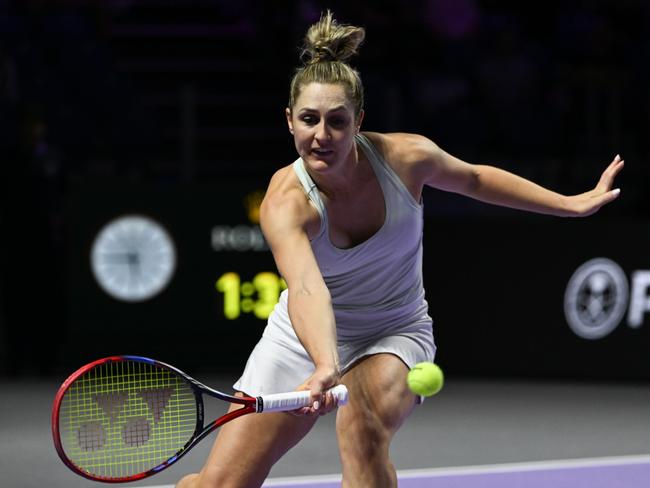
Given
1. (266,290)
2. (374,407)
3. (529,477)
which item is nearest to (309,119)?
(374,407)

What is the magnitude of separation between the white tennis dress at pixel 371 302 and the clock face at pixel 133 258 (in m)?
4.04

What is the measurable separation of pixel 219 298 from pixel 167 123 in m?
2.53

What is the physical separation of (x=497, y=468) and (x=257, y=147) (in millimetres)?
4956

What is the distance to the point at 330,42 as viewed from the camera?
3.88 m

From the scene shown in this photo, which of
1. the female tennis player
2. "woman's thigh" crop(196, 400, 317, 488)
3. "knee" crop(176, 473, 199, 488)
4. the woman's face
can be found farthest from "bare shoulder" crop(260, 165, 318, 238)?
"knee" crop(176, 473, 199, 488)

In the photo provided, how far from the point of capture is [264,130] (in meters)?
10.3

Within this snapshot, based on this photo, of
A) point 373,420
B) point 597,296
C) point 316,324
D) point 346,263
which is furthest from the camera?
point 597,296

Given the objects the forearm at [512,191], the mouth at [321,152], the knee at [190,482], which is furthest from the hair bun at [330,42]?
the knee at [190,482]

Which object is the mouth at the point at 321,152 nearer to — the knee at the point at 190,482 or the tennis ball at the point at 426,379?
the tennis ball at the point at 426,379

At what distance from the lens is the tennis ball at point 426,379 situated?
3768 millimetres

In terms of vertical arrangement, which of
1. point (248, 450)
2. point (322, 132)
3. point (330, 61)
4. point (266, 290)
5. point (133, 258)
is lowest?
point (248, 450)

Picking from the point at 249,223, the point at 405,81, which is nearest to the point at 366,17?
the point at 405,81

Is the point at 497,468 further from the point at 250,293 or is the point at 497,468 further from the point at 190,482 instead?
the point at 250,293

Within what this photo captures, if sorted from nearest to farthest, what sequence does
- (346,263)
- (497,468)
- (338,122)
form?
(338,122)
(346,263)
(497,468)
